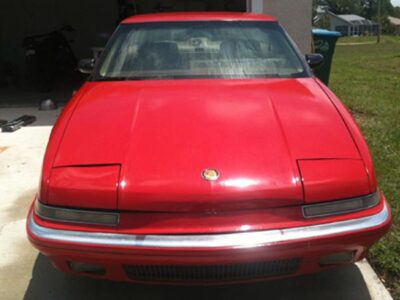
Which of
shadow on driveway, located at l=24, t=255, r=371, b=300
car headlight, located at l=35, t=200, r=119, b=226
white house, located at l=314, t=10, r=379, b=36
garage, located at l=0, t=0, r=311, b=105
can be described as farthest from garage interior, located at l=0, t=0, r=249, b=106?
white house, located at l=314, t=10, r=379, b=36

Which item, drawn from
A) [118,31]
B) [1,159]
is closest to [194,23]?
[118,31]

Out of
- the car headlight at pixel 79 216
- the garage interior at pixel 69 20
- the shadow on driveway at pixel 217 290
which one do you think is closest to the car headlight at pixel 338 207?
the shadow on driveway at pixel 217 290

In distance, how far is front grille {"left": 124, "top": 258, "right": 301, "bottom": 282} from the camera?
233 centimetres

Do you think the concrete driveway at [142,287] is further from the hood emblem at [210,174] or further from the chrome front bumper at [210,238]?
the hood emblem at [210,174]

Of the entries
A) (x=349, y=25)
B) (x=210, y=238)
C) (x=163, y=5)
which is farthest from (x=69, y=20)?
(x=349, y=25)

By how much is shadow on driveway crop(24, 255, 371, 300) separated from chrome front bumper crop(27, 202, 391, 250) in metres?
0.69

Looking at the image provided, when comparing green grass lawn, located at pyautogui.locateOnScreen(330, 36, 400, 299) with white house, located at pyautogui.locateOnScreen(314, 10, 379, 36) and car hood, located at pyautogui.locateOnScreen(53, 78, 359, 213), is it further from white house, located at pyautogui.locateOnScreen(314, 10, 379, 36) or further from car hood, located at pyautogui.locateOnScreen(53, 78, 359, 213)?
white house, located at pyautogui.locateOnScreen(314, 10, 379, 36)

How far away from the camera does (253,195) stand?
2.26 m

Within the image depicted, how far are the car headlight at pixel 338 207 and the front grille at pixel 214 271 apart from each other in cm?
24

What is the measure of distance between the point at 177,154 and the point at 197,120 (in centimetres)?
34

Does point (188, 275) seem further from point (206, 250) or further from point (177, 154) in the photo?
point (177, 154)

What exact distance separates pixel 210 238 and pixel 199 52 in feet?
5.95

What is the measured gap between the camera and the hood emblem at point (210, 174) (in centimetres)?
231

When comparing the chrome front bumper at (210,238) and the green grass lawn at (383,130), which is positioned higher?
the chrome front bumper at (210,238)
